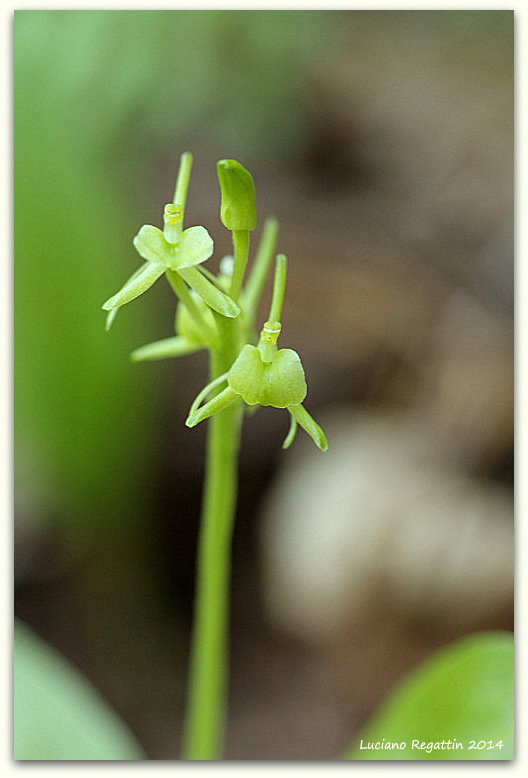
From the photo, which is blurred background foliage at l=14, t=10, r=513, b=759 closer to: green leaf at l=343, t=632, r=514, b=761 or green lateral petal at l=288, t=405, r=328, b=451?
green leaf at l=343, t=632, r=514, b=761

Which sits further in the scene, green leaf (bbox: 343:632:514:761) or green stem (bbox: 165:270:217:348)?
green leaf (bbox: 343:632:514:761)

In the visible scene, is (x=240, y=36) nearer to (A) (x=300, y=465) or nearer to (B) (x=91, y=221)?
(B) (x=91, y=221)

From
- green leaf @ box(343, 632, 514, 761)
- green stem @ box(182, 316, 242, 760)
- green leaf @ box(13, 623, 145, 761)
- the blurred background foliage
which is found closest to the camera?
green stem @ box(182, 316, 242, 760)

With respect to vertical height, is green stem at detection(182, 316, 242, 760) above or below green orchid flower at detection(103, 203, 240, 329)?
below

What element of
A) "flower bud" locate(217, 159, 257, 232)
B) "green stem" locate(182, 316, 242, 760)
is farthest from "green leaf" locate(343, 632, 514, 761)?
"flower bud" locate(217, 159, 257, 232)

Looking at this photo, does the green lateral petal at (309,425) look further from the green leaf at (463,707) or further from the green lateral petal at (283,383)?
the green leaf at (463,707)

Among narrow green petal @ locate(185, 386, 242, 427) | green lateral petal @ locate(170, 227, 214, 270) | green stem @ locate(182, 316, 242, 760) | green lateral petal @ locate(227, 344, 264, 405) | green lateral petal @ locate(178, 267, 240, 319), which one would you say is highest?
green lateral petal @ locate(170, 227, 214, 270)

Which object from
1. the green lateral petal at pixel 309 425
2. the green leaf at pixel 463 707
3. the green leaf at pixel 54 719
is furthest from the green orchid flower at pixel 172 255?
the green leaf at pixel 54 719

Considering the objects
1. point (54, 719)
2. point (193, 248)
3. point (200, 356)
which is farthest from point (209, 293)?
point (200, 356)

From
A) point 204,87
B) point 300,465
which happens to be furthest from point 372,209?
point 300,465
